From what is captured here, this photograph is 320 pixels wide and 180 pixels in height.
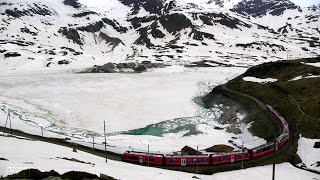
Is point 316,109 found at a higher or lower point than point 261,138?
higher

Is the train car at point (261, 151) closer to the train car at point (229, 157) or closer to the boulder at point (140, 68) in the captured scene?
the train car at point (229, 157)

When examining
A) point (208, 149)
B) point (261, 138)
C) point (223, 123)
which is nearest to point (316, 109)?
point (261, 138)

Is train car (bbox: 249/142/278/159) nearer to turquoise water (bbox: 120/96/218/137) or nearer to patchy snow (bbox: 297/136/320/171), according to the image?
patchy snow (bbox: 297/136/320/171)

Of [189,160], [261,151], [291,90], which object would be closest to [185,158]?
[189,160]

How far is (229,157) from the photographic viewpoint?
5394 centimetres

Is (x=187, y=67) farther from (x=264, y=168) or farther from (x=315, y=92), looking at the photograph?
(x=264, y=168)

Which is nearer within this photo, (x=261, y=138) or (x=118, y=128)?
(x=261, y=138)

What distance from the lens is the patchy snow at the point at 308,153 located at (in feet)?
172

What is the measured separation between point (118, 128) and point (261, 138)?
2859cm

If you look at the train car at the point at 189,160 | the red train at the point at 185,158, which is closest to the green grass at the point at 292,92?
the red train at the point at 185,158

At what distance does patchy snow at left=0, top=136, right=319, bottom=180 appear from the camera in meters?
28.3

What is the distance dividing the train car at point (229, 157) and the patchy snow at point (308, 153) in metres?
8.86

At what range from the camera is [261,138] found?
218ft

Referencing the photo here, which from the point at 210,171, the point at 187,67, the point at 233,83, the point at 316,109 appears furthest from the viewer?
the point at 187,67
